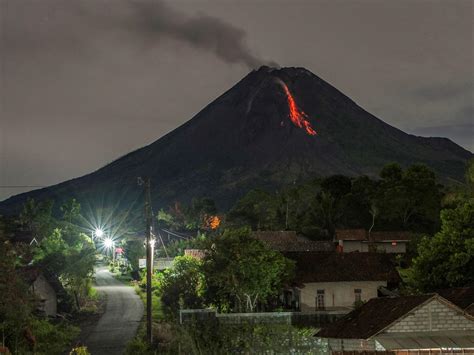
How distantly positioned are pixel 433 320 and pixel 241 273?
15547 millimetres

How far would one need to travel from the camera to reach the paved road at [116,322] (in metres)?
31.1

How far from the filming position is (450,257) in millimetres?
31719

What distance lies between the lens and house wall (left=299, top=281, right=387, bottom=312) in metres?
40.6

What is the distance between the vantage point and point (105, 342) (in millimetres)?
31984

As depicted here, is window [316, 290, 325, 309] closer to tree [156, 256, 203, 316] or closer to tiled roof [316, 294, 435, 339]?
tree [156, 256, 203, 316]

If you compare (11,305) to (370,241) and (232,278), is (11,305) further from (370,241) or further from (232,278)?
(370,241)

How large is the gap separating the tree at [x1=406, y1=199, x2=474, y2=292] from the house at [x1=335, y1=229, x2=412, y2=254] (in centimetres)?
2669

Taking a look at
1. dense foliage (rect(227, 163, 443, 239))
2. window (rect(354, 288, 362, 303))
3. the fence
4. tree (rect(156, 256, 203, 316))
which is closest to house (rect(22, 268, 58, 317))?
tree (rect(156, 256, 203, 316))

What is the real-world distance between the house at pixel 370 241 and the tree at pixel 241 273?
70.5 feet

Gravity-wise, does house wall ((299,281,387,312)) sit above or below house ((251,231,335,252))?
below

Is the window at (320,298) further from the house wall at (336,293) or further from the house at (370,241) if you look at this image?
the house at (370,241)

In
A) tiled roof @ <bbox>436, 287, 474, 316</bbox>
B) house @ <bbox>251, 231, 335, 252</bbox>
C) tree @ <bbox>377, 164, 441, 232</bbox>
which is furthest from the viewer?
tree @ <bbox>377, 164, 441, 232</bbox>

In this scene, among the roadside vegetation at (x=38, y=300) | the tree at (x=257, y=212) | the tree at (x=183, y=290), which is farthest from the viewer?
the tree at (x=257, y=212)

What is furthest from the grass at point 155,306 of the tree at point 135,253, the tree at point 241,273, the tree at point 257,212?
the tree at point 257,212
